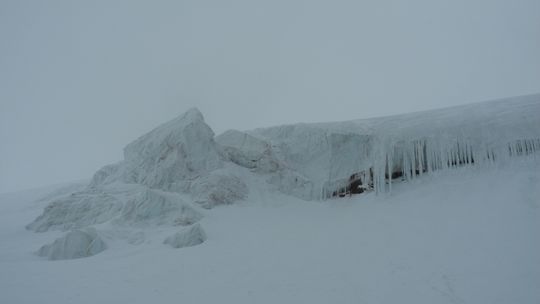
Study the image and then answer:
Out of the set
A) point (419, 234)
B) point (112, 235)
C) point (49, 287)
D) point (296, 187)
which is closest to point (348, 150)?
point (296, 187)

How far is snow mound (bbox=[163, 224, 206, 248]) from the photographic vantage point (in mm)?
14477

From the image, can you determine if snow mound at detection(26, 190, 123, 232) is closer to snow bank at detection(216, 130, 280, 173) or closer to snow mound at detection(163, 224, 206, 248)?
snow mound at detection(163, 224, 206, 248)

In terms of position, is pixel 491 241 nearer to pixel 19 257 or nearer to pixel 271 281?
pixel 271 281

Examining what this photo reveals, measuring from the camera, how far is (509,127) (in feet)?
59.9

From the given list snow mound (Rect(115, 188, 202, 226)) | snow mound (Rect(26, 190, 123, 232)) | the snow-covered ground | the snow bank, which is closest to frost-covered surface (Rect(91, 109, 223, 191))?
the snow bank

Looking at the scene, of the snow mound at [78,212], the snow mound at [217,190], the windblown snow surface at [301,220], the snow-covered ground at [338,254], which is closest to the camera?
the snow-covered ground at [338,254]

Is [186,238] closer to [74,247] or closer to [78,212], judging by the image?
[74,247]

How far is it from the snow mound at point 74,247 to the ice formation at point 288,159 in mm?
2309

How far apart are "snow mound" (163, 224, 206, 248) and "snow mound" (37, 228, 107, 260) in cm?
243

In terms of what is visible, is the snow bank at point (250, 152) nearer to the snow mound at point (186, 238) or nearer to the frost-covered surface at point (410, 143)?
the frost-covered surface at point (410, 143)

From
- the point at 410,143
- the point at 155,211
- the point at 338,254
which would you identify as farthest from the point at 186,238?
the point at 410,143

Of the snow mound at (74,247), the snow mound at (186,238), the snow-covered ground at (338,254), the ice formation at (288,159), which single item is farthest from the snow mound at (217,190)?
the snow mound at (74,247)

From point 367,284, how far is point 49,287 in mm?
8939

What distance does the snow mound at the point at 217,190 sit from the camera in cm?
1888
